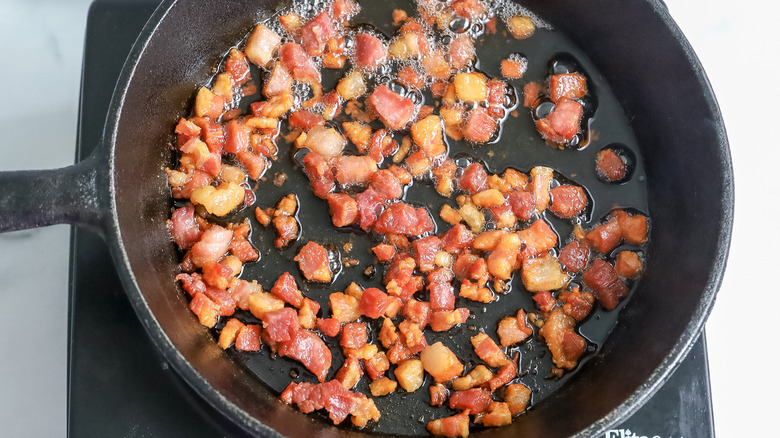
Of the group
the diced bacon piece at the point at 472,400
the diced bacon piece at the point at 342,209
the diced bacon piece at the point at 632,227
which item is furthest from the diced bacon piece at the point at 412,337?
the diced bacon piece at the point at 632,227

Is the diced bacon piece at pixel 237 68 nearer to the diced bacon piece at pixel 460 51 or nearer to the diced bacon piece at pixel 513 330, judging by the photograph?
the diced bacon piece at pixel 460 51

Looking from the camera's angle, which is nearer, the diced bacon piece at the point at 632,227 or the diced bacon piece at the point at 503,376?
the diced bacon piece at the point at 503,376

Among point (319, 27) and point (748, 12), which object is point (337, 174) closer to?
point (319, 27)

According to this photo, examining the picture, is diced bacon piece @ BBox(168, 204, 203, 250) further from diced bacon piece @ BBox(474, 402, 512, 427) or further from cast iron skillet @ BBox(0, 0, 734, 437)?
diced bacon piece @ BBox(474, 402, 512, 427)

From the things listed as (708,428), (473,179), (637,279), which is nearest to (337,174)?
(473,179)

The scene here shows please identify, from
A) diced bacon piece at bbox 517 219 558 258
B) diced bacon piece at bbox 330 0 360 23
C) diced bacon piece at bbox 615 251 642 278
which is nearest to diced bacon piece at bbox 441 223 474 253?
diced bacon piece at bbox 517 219 558 258
